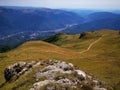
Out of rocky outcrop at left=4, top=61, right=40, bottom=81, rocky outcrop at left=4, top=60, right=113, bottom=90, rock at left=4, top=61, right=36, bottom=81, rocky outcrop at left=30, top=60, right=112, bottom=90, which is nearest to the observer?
rocky outcrop at left=4, top=60, right=113, bottom=90

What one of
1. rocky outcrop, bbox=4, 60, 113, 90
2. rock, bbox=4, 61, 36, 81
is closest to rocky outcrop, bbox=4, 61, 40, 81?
rock, bbox=4, 61, 36, 81

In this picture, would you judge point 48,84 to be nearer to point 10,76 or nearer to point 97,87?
point 97,87

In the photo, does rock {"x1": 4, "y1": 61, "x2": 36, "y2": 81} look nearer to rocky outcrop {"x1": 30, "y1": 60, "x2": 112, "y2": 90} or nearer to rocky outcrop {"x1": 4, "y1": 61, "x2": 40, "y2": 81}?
rocky outcrop {"x1": 4, "y1": 61, "x2": 40, "y2": 81}

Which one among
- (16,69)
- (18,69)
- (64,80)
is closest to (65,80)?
(64,80)

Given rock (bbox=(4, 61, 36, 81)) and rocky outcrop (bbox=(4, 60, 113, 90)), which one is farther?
rock (bbox=(4, 61, 36, 81))

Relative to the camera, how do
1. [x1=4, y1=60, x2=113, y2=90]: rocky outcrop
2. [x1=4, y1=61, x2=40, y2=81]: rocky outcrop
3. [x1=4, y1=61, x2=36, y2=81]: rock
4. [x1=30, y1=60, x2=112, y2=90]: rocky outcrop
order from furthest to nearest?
[x1=4, y1=61, x2=36, y2=81]: rock, [x1=4, y1=61, x2=40, y2=81]: rocky outcrop, [x1=30, y1=60, x2=112, y2=90]: rocky outcrop, [x1=4, y1=60, x2=113, y2=90]: rocky outcrop

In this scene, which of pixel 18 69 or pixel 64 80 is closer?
pixel 64 80

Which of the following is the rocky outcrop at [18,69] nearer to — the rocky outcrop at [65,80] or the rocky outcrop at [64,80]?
the rocky outcrop at [64,80]

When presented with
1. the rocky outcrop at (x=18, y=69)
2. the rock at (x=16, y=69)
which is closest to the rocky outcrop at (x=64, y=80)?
the rocky outcrop at (x=18, y=69)

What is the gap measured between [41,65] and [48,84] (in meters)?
10.6

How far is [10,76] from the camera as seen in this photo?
36906mm

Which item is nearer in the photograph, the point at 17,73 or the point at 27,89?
the point at 27,89

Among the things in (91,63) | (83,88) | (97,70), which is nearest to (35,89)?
(83,88)

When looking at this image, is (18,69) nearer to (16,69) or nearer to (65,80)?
(16,69)
